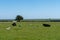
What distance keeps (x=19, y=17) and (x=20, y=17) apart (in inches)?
46.8

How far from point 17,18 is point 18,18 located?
93 cm

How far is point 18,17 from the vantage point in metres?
107

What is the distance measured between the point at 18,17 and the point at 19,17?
2.30ft

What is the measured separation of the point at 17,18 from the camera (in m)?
107

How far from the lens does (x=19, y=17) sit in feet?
353

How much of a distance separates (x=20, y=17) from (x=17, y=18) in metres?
2.57

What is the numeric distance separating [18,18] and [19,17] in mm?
1379

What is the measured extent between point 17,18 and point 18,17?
1044mm

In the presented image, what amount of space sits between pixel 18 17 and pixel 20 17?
171cm

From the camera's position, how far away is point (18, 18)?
349 feet
